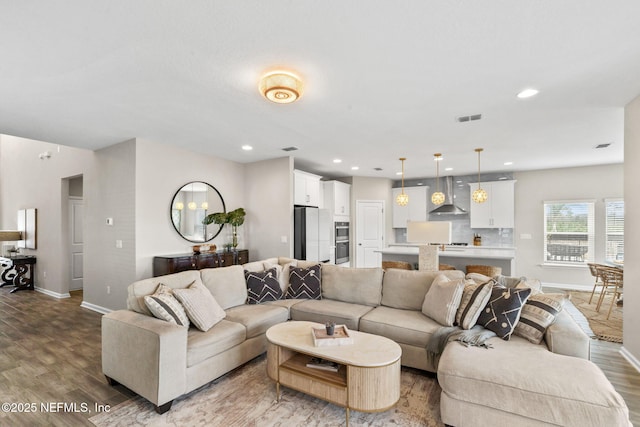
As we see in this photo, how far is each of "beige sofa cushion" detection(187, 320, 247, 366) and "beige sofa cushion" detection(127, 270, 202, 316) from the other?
0.48m

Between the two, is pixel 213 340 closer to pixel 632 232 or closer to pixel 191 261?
pixel 191 261

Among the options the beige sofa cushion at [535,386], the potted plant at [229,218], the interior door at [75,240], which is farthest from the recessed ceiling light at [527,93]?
the interior door at [75,240]

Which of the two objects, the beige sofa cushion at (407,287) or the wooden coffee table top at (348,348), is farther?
the beige sofa cushion at (407,287)

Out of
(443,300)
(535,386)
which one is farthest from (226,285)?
(535,386)

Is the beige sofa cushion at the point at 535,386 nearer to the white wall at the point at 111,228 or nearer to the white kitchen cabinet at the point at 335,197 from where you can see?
the white wall at the point at 111,228

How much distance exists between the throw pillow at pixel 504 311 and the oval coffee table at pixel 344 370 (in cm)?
90

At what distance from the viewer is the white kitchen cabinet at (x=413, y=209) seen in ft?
25.9

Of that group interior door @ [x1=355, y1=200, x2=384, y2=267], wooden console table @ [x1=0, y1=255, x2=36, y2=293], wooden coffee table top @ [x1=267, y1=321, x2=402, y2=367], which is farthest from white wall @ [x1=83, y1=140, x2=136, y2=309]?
interior door @ [x1=355, y1=200, x2=384, y2=267]

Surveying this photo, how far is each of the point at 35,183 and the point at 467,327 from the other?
8.53 metres

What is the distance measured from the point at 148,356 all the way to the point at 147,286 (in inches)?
30.7

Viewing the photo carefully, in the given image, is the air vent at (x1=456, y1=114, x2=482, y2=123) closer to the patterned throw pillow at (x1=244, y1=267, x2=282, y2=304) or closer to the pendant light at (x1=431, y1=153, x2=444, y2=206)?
the pendant light at (x1=431, y1=153, x2=444, y2=206)

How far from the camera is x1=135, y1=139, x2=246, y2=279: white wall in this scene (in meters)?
4.35

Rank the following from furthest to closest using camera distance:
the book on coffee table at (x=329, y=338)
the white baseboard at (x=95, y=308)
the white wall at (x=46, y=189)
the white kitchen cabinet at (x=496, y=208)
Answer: the white kitchen cabinet at (x=496, y=208)
the white wall at (x=46, y=189)
the white baseboard at (x=95, y=308)
the book on coffee table at (x=329, y=338)

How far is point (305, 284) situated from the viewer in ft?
12.7
